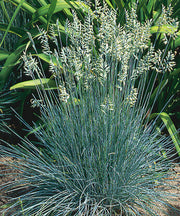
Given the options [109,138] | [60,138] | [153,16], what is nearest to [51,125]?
[60,138]

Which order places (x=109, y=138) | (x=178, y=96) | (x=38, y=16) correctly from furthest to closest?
(x=178, y=96) < (x=38, y=16) < (x=109, y=138)

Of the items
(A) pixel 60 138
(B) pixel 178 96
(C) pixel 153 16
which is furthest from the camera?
(B) pixel 178 96

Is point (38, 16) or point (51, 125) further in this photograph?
point (38, 16)

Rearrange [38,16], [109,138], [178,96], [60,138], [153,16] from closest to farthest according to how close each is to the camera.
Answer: [109,138]
[60,138]
[38,16]
[153,16]
[178,96]

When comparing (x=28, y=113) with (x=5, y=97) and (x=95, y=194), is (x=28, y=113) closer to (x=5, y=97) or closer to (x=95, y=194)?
(x=5, y=97)

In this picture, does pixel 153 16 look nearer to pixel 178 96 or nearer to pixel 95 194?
pixel 178 96

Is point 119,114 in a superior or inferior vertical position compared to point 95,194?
superior

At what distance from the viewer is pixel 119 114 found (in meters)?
1.89

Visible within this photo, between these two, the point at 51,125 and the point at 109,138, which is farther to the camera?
the point at 51,125

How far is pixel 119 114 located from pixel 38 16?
1.21 metres

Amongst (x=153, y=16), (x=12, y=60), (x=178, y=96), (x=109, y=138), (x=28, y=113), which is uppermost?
(x=153, y=16)

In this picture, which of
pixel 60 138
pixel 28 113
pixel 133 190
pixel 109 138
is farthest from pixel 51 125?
pixel 28 113

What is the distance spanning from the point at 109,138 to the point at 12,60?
1255 mm

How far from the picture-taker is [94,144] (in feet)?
6.26
